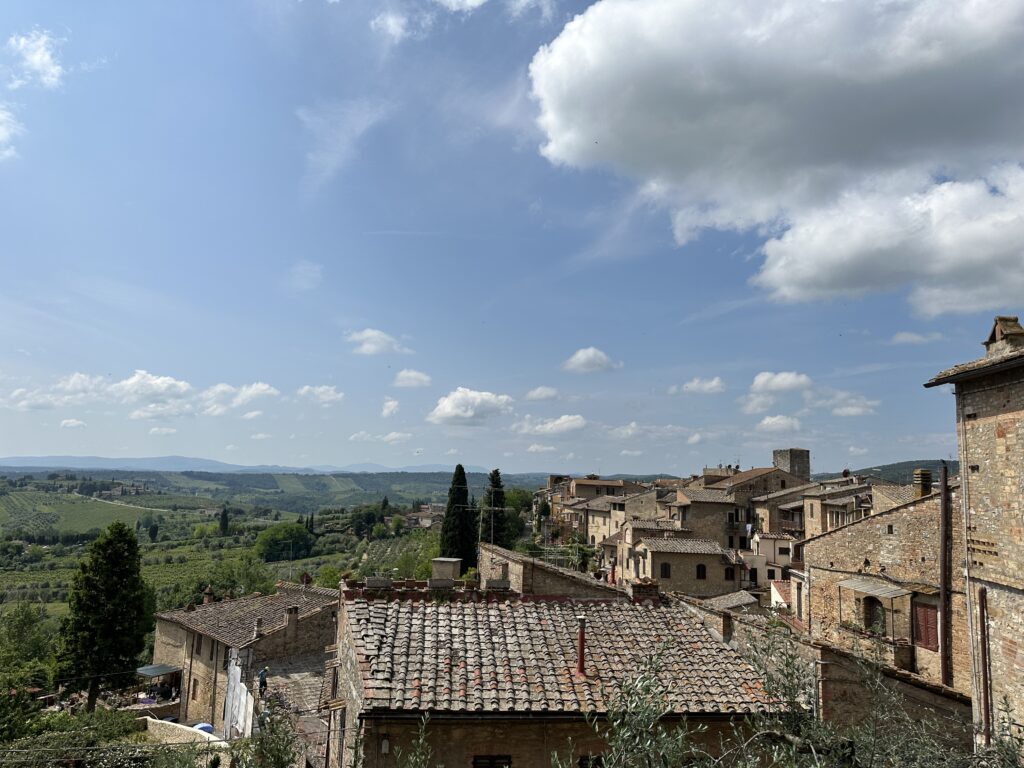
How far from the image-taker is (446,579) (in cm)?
1579

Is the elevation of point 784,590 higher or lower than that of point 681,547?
lower

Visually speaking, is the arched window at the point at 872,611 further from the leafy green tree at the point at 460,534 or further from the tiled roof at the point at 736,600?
the leafy green tree at the point at 460,534

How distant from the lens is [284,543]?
138m

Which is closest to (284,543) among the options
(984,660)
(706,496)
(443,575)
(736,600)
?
(706,496)

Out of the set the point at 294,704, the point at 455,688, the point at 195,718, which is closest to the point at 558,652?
the point at 455,688

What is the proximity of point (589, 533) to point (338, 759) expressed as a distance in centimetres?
7324

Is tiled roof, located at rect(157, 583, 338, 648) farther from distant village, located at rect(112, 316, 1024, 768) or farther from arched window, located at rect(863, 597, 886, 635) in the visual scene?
arched window, located at rect(863, 597, 886, 635)

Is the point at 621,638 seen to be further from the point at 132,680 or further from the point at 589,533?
the point at 589,533

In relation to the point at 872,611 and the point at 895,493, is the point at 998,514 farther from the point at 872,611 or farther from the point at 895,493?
the point at 895,493

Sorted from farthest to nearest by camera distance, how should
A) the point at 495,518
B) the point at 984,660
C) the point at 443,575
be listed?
the point at 495,518
the point at 443,575
the point at 984,660

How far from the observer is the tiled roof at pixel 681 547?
48.5m

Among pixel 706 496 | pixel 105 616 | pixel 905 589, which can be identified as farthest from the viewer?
pixel 706 496

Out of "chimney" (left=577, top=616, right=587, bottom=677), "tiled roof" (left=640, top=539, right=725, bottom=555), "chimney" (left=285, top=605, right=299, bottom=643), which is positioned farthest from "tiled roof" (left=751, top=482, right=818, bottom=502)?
"chimney" (left=577, top=616, right=587, bottom=677)

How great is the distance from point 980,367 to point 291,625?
26.9 metres
